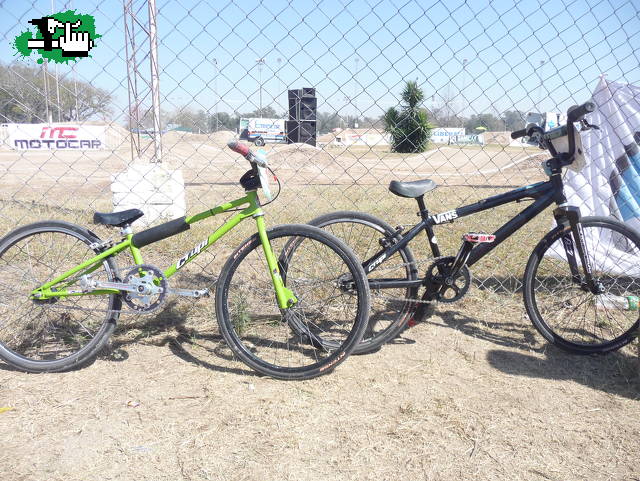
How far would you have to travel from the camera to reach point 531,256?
135 inches

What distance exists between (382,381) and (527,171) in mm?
15744

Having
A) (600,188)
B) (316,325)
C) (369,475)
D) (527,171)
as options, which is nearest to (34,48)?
(316,325)

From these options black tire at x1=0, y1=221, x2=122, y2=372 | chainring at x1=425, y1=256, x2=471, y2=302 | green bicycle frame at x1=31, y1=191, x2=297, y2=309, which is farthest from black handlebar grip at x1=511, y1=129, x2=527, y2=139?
black tire at x1=0, y1=221, x2=122, y2=372

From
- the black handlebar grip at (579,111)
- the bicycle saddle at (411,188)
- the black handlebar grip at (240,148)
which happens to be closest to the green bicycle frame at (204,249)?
the black handlebar grip at (240,148)

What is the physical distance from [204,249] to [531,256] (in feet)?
6.80

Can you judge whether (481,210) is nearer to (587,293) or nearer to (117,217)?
(587,293)

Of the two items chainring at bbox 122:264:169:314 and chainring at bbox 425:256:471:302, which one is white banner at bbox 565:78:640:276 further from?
chainring at bbox 122:264:169:314

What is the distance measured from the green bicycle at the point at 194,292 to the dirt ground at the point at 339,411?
7.8 inches

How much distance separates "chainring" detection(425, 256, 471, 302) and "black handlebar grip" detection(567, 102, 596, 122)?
1.09m

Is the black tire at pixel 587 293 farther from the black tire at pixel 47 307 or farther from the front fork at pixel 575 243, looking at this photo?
the black tire at pixel 47 307

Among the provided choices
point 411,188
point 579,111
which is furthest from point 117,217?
point 579,111

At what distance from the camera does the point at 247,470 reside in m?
2.23

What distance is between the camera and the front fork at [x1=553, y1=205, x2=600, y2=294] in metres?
3.27

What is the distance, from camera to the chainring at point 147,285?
3.07 m
